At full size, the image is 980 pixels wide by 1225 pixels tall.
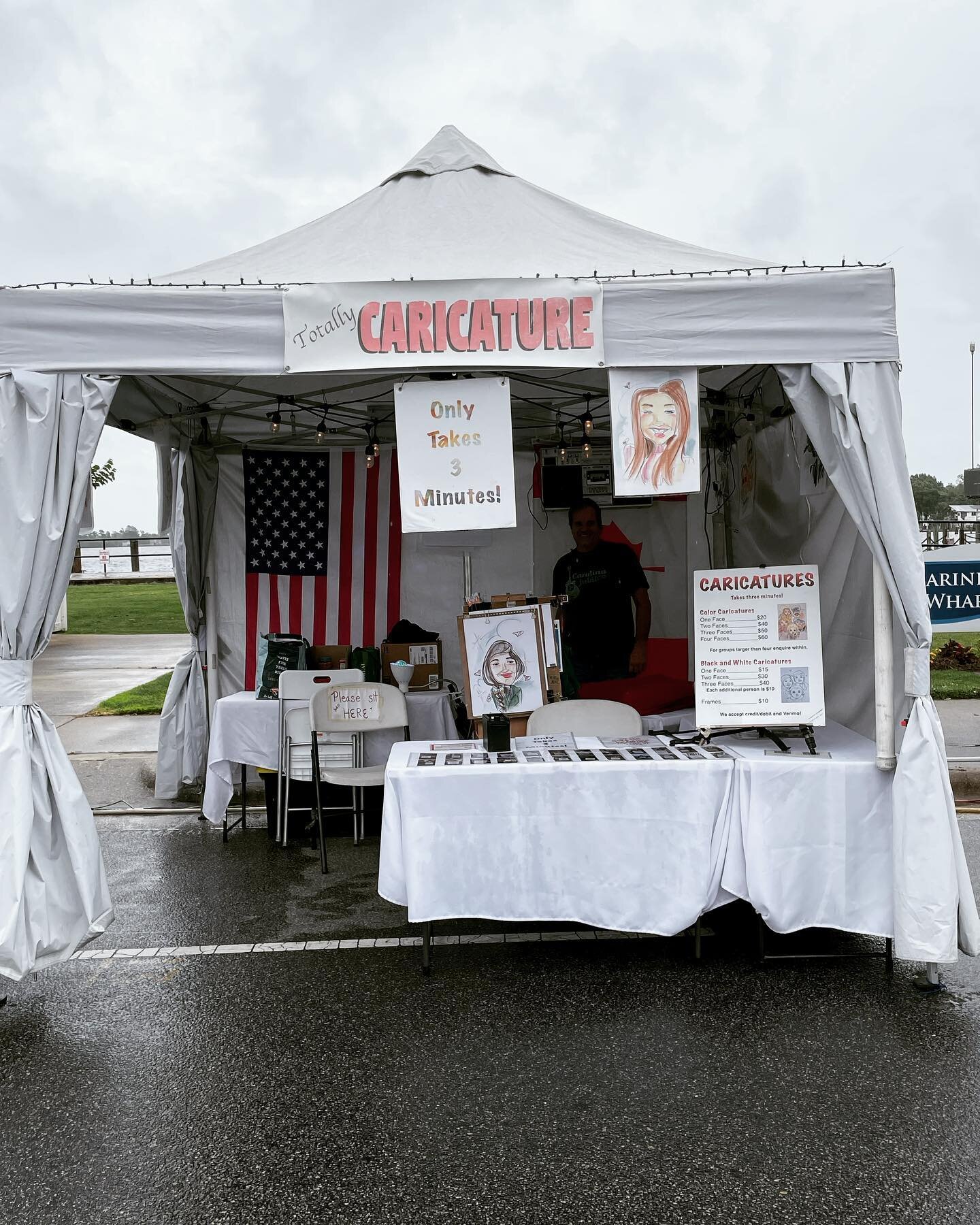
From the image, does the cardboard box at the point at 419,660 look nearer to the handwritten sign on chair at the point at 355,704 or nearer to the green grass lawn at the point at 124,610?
the handwritten sign on chair at the point at 355,704

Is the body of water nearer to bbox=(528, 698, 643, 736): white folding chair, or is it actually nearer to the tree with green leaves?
the tree with green leaves

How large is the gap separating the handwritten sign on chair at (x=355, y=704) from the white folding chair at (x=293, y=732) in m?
0.25

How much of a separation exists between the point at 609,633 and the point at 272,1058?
402 cm

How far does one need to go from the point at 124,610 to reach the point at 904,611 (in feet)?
72.5

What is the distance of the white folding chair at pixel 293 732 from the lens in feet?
19.6

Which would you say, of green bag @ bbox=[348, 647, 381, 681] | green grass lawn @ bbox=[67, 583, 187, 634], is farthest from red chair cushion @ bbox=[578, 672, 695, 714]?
green grass lawn @ bbox=[67, 583, 187, 634]

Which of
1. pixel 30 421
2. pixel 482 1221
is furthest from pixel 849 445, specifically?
pixel 30 421

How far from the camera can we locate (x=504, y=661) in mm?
5191

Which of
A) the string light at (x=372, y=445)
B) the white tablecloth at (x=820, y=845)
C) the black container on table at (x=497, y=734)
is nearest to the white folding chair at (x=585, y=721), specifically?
the black container on table at (x=497, y=734)

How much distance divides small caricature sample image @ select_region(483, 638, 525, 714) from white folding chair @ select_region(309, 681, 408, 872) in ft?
3.02

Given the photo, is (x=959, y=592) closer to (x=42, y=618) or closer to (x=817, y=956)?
(x=817, y=956)

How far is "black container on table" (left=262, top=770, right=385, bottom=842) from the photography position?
6281mm

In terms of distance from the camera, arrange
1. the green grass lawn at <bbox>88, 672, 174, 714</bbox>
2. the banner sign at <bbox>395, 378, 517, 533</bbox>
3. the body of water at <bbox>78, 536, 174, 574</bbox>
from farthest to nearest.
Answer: the body of water at <bbox>78, 536, 174, 574</bbox> < the green grass lawn at <bbox>88, 672, 174, 714</bbox> < the banner sign at <bbox>395, 378, 517, 533</bbox>

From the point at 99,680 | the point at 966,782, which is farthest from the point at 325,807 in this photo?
the point at 99,680
